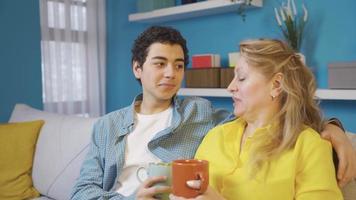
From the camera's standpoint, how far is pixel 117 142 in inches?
59.2

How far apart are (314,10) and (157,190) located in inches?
75.3

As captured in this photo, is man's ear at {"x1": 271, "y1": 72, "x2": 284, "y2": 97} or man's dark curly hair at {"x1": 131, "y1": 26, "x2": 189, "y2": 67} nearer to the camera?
man's ear at {"x1": 271, "y1": 72, "x2": 284, "y2": 97}

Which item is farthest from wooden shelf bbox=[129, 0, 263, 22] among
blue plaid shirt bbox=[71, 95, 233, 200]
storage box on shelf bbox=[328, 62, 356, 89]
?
blue plaid shirt bbox=[71, 95, 233, 200]

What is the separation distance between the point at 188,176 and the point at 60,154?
4.43 ft

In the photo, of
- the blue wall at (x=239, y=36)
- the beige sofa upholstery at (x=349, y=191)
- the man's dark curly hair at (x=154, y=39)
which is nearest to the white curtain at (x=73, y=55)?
the blue wall at (x=239, y=36)

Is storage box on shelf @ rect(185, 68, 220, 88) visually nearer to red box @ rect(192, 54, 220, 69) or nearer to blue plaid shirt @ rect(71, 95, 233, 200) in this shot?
red box @ rect(192, 54, 220, 69)

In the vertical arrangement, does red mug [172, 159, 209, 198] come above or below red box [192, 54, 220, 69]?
below

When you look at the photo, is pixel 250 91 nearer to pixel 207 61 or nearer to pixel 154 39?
pixel 154 39

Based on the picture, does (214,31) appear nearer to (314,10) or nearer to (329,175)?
(314,10)

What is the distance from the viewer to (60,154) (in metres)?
2.10

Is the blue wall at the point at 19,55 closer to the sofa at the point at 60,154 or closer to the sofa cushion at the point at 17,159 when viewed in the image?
the sofa cushion at the point at 17,159

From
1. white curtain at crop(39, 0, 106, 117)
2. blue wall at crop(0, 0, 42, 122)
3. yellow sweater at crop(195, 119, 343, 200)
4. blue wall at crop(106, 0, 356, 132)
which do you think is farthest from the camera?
white curtain at crop(39, 0, 106, 117)

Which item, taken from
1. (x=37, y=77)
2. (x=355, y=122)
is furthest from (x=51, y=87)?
(x=355, y=122)

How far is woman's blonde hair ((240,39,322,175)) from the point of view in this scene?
3.65 feet
